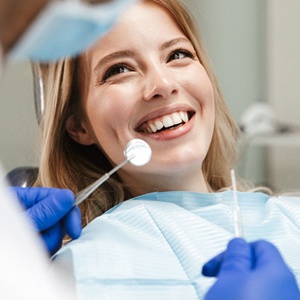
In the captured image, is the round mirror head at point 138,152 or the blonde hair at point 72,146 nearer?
the round mirror head at point 138,152

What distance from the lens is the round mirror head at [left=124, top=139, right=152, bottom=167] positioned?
1251mm

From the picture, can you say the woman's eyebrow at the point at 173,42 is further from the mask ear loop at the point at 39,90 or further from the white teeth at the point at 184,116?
the mask ear loop at the point at 39,90

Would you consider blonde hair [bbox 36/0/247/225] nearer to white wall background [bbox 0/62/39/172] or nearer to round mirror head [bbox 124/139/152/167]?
round mirror head [bbox 124/139/152/167]

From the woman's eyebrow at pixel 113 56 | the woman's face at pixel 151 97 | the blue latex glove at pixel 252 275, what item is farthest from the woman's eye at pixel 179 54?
the blue latex glove at pixel 252 275

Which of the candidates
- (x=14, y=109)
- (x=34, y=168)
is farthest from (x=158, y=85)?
(x=14, y=109)

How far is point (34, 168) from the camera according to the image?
5.49ft

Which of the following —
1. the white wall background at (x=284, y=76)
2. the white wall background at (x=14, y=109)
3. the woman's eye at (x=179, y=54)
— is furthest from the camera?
the white wall background at (x=284, y=76)

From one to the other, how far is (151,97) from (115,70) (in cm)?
14

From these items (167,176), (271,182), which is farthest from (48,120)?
(271,182)

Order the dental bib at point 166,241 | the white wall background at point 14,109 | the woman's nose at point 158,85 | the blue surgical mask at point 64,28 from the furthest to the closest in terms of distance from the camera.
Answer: the white wall background at point 14,109 → the woman's nose at point 158,85 → the dental bib at point 166,241 → the blue surgical mask at point 64,28

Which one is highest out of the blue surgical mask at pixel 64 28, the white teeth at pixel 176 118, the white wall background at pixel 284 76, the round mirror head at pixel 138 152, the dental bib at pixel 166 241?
the white wall background at pixel 284 76

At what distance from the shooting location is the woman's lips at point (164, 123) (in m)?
1.31

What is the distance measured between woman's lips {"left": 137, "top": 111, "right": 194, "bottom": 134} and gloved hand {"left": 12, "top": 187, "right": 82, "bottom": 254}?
262 mm

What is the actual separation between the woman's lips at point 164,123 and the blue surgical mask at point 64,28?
751 mm
